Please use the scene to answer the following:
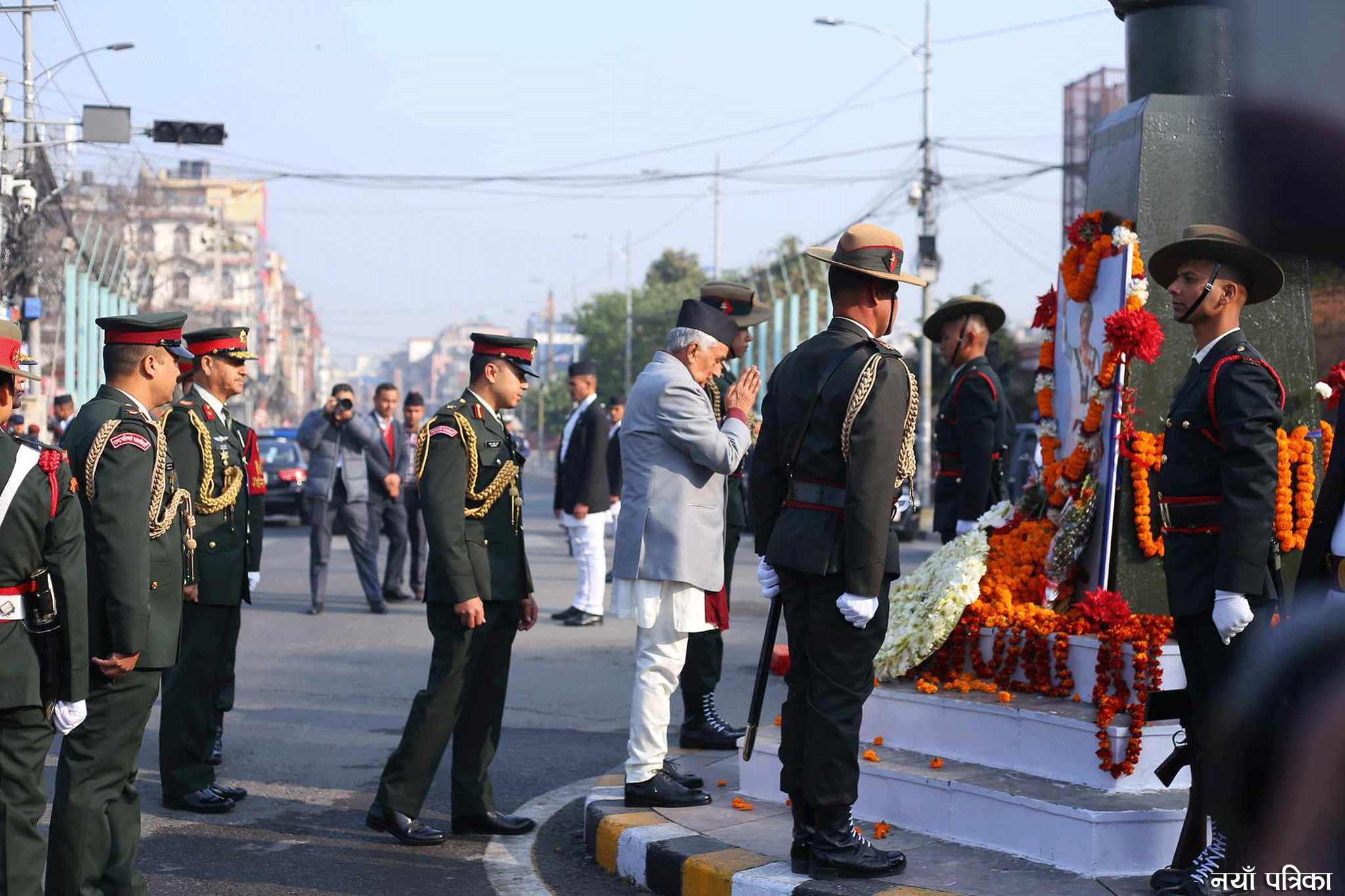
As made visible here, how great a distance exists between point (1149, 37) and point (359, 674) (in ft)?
21.6

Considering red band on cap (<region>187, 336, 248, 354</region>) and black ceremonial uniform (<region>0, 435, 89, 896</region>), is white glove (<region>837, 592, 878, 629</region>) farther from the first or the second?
red band on cap (<region>187, 336, 248, 354</region>)

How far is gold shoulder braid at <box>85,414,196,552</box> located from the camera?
14.6ft

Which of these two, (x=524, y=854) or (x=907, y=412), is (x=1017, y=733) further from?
(x=524, y=854)

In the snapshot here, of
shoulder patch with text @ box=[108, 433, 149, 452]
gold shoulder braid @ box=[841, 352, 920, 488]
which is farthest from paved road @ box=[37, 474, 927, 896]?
gold shoulder braid @ box=[841, 352, 920, 488]

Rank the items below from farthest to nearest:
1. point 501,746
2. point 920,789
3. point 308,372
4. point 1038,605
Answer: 1. point 308,372
2. point 501,746
3. point 1038,605
4. point 920,789

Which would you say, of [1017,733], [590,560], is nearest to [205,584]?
[1017,733]

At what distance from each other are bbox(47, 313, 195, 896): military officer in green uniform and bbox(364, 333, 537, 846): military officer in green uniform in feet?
4.26

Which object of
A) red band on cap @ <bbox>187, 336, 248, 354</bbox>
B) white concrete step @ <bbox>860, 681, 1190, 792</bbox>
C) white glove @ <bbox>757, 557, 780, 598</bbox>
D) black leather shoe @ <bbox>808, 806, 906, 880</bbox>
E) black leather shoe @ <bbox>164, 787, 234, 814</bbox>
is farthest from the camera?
red band on cap @ <bbox>187, 336, 248, 354</bbox>

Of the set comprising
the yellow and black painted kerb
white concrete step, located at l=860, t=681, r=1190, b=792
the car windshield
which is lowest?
the yellow and black painted kerb

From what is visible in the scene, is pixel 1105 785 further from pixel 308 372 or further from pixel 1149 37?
pixel 308 372

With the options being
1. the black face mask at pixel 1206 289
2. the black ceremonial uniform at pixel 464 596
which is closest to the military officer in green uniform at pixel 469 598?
the black ceremonial uniform at pixel 464 596

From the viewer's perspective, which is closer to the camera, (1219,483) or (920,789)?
(1219,483)

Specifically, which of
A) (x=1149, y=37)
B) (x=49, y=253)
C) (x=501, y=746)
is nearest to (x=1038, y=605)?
(x=1149, y=37)

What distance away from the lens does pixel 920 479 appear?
98.2 feet
